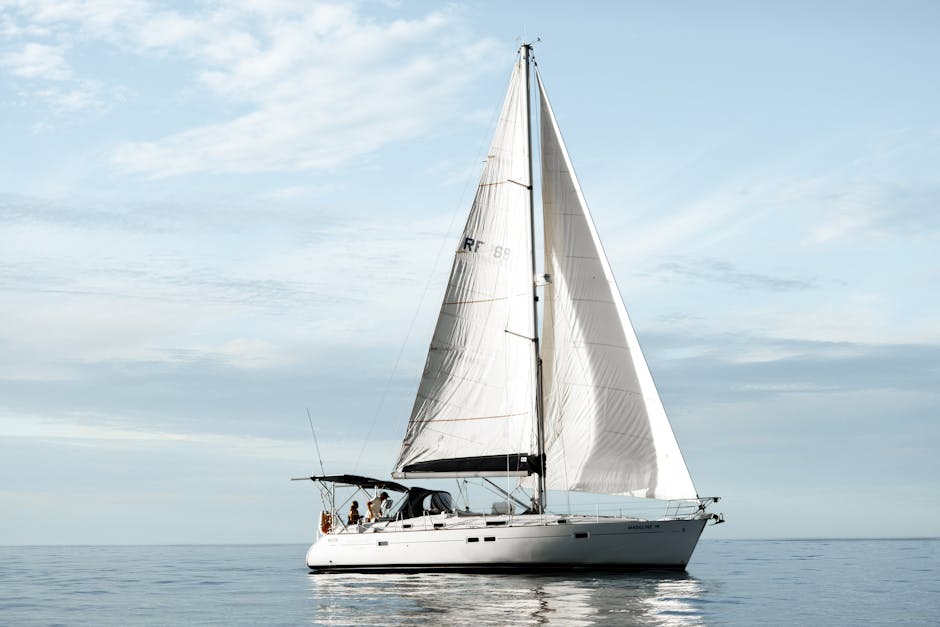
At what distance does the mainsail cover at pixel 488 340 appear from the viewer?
39406 mm

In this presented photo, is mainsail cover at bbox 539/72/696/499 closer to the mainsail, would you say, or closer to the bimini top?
the mainsail

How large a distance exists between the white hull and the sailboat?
48mm

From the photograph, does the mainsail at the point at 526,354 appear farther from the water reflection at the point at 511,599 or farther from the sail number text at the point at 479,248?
the water reflection at the point at 511,599

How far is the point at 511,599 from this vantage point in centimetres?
3066

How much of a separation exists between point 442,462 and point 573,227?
33.0ft

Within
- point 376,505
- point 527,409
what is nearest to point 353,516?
point 376,505

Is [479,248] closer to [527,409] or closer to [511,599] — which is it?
[527,409]

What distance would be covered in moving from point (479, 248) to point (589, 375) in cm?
644

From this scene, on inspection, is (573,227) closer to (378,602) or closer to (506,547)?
(506,547)

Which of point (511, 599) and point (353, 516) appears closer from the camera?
point (511, 599)

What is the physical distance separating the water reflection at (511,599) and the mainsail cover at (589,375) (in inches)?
143

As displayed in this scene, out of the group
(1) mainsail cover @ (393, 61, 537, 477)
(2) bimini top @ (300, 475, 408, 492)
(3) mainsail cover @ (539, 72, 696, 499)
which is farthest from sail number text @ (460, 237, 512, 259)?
(2) bimini top @ (300, 475, 408, 492)

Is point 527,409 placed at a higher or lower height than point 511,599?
higher

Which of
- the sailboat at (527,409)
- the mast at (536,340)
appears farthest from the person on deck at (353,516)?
the mast at (536,340)
